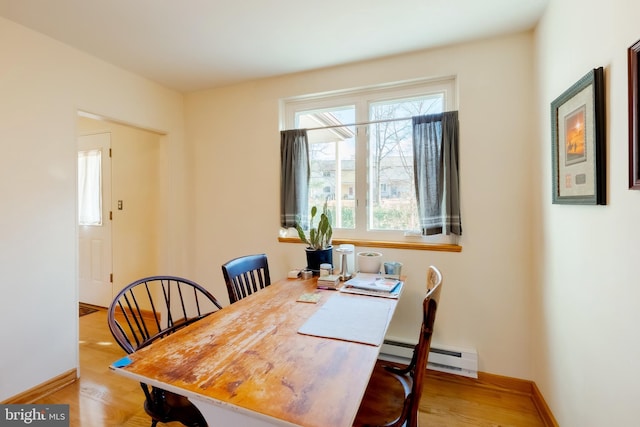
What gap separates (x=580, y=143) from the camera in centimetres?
129

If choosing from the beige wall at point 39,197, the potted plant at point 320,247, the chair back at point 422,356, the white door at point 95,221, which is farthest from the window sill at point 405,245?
the white door at point 95,221

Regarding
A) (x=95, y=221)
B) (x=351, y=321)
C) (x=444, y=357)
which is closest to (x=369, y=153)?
(x=351, y=321)

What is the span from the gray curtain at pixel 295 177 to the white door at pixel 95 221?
2.29 m

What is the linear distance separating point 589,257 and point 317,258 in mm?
1438

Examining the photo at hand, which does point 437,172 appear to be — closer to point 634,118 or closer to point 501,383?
point 634,118

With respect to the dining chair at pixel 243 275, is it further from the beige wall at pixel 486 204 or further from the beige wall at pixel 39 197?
the beige wall at pixel 39 197

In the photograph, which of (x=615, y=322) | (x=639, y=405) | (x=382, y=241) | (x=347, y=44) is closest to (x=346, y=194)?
(x=382, y=241)

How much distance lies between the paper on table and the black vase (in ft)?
1.80

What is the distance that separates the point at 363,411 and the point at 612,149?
1352 mm

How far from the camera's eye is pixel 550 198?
5.41 ft

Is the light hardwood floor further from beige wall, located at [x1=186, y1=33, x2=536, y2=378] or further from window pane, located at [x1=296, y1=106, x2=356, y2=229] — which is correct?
window pane, located at [x1=296, y1=106, x2=356, y2=229]

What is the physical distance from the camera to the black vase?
209 centimetres

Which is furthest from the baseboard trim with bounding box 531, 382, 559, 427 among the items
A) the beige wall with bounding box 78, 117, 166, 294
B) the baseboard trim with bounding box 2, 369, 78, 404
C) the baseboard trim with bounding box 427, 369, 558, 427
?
the beige wall with bounding box 78, 117, 166, 294

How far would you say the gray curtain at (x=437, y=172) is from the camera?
2.03m
